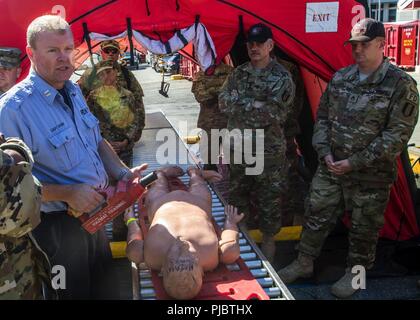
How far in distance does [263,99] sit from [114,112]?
1.61 metres

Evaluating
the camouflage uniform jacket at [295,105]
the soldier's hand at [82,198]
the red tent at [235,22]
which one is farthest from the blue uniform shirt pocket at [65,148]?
the camouflage uniform jacket at [295,105]

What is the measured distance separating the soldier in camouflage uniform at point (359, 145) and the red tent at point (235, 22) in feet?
2.28

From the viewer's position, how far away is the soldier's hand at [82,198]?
7.58 feet

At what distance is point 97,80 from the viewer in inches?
180

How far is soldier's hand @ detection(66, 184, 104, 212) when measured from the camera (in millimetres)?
2311

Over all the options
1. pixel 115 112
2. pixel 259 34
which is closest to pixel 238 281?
pixel 259 34

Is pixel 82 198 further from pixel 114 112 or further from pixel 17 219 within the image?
pixel 114 112

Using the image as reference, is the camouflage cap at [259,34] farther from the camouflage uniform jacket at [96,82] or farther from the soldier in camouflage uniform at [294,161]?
the camouflage uniform jacket at [96,82]

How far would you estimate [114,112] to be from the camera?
463 centimetres

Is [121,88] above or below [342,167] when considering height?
above

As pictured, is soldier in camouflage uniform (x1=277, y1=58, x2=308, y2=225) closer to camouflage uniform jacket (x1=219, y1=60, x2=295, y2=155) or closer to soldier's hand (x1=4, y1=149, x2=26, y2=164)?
camouflage uniform jacket (x1=219, y1=60, x2=295, y2=155)
